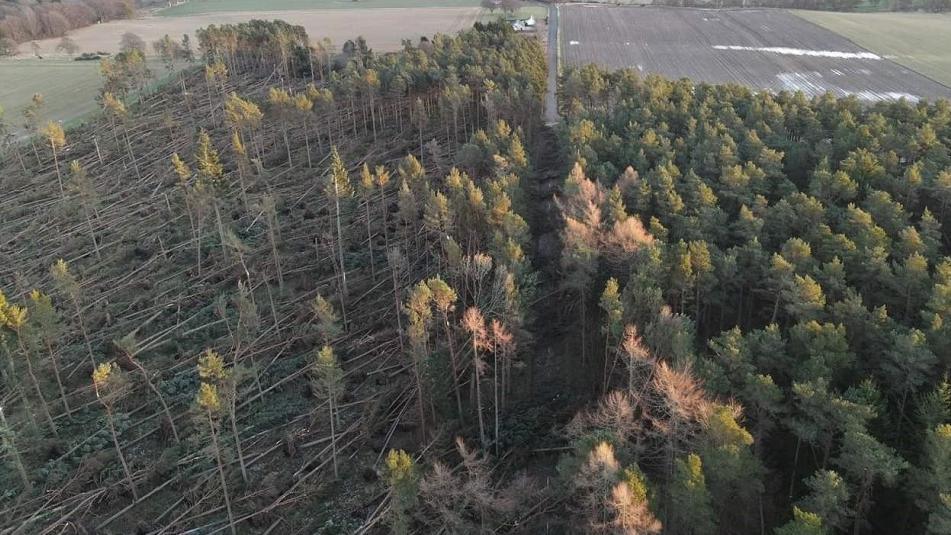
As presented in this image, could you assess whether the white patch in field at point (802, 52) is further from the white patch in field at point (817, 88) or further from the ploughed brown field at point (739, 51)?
the white patch in field at point (817, 88)

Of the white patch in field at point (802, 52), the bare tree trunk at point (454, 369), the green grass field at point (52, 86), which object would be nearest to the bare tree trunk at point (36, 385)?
the bare tree trunk at point (454, 369)

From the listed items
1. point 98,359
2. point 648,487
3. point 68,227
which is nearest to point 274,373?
point 98,359

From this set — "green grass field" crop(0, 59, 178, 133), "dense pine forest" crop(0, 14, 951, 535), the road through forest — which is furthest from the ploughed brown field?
"green grass field" crop(0, 59, 178, 133)

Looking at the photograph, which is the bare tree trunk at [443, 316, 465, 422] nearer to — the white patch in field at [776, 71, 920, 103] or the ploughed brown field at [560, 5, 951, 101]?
the white patch in field at [776, 71, 920, 103]

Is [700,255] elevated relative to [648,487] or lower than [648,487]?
elevated

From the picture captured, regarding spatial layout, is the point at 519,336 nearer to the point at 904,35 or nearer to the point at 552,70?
the point at 552,70

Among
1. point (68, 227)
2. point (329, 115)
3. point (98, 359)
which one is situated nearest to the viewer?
point (98, 359)

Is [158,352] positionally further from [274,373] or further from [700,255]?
[700,255]

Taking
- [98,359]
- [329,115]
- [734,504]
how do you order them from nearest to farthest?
1. [734,504]
2. [98,359]
3. [329,115]
